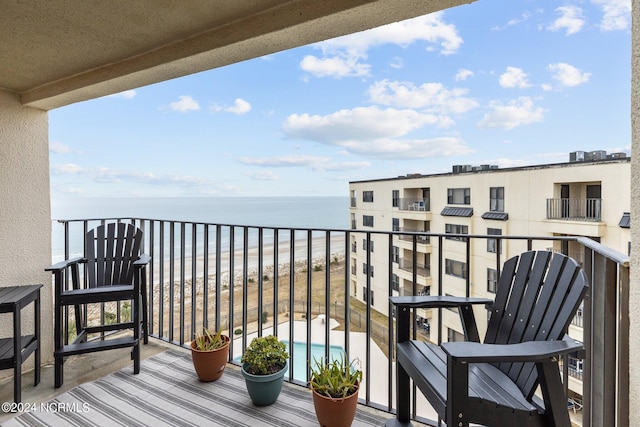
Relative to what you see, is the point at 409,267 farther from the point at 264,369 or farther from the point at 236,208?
the point at 236,208

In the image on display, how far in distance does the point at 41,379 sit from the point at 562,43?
16.1 meters

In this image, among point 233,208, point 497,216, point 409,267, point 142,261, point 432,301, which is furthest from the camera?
point 233,208

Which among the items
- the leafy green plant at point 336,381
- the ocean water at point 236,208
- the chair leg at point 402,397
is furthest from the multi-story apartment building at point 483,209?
the ocean water at point 236,208

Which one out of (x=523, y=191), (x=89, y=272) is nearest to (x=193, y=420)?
(x=89, y=272)

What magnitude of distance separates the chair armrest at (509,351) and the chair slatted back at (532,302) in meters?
0.11

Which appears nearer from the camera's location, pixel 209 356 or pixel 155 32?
pixel 155 32

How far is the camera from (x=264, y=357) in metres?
2.09

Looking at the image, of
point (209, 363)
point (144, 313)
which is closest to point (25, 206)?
point (144, 313)

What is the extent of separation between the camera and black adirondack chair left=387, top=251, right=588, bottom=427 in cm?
111

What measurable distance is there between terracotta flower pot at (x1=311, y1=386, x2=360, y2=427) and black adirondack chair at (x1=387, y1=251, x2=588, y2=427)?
222mm

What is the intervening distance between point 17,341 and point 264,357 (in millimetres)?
1535

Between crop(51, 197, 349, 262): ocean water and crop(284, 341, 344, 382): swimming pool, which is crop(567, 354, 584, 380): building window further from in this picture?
crop(51, 197, 349, 262): ocean water

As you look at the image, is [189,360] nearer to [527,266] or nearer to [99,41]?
[99,41]

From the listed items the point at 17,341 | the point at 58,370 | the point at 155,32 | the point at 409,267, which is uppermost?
the point at 155,32
